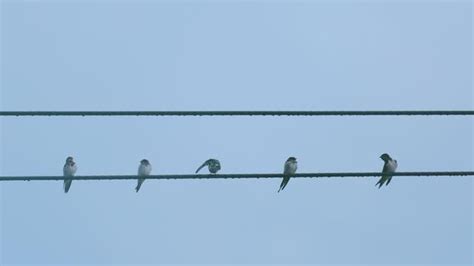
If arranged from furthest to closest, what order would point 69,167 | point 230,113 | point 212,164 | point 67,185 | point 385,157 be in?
point 212,164 → point 67,185 → point 69,167 → point 385,157 → point 230,113

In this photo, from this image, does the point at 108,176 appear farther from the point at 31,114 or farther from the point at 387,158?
the point at 387,158

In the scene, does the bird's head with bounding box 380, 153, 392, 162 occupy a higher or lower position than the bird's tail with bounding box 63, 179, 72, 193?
higher

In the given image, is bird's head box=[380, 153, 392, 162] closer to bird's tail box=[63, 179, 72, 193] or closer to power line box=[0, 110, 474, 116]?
bird's tail box=[63, 179, 72, 193]

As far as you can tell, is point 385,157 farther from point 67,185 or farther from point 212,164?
point 67,185

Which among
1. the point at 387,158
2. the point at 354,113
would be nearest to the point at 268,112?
the point at 354,113

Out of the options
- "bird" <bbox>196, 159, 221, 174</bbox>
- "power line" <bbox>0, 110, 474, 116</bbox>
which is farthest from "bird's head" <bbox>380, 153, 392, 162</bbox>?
"power line" <bbox>0, 110, 474, 116</bbox>

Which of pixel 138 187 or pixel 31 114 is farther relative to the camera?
pixel 138 187

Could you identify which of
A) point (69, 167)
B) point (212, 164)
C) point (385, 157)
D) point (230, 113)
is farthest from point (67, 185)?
point (230, 113)

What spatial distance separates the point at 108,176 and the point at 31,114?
3.62ft

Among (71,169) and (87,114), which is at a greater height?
(71,169)

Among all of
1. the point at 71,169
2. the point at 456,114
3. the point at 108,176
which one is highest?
the point at 71,169

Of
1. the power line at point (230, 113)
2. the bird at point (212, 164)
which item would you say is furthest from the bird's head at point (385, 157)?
the power line at point (230, 113)

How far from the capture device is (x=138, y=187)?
2172 cm

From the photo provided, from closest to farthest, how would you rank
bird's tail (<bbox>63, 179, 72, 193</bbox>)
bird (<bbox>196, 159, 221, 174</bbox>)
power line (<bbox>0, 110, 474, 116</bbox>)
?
power line (<bbox>0, 110, 474, 116</bbox>)
bird's tail (<bbox>63, 179, 72, 193</bbox>)
bird (<bbox>196, 159, 221, 174</bbox>)
